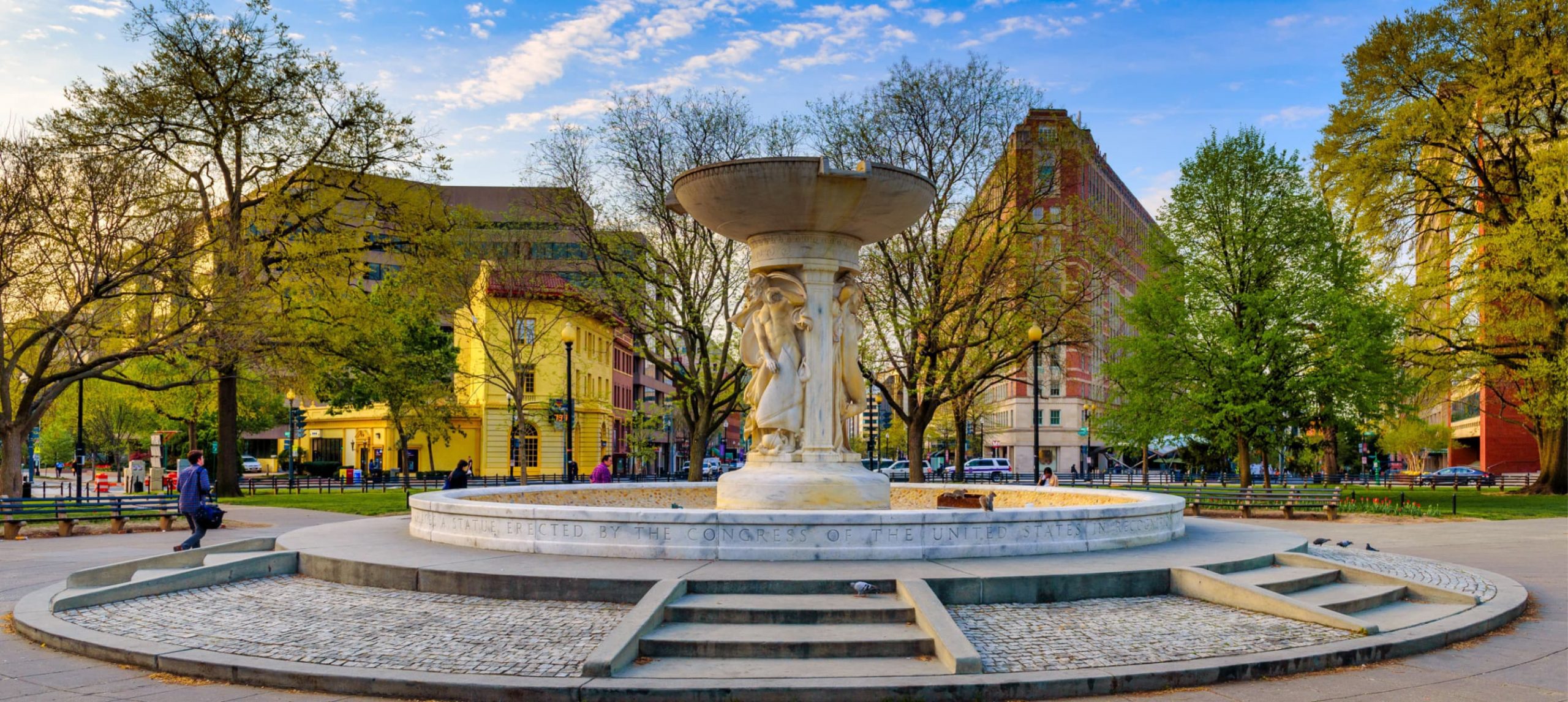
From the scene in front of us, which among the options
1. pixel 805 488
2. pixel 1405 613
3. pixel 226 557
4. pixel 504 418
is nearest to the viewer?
pixel 1405 613

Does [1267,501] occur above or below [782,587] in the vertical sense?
below

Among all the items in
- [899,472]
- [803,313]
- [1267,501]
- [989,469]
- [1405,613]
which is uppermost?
[803,313]

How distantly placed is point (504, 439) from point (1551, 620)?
54.4 meters

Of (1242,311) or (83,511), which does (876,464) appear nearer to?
(1242,311)

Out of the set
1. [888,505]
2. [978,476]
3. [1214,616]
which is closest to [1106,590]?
[1214,616]

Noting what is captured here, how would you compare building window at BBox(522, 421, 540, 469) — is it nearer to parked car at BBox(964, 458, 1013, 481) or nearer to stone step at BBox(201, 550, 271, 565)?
parked car at BBox(964, 458, 1013, 481)

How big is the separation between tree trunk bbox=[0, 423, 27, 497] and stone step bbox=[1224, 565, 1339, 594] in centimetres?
2433

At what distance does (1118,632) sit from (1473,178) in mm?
36497

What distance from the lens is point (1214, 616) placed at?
9117 millimetres

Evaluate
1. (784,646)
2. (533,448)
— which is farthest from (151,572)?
(533,448)

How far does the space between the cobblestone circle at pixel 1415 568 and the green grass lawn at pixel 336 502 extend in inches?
855

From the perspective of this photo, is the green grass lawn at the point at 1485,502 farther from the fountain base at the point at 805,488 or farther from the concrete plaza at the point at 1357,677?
the fountain base at the point at 805,488

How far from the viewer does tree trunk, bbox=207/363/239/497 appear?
104ft

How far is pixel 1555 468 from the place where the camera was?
3575cm
